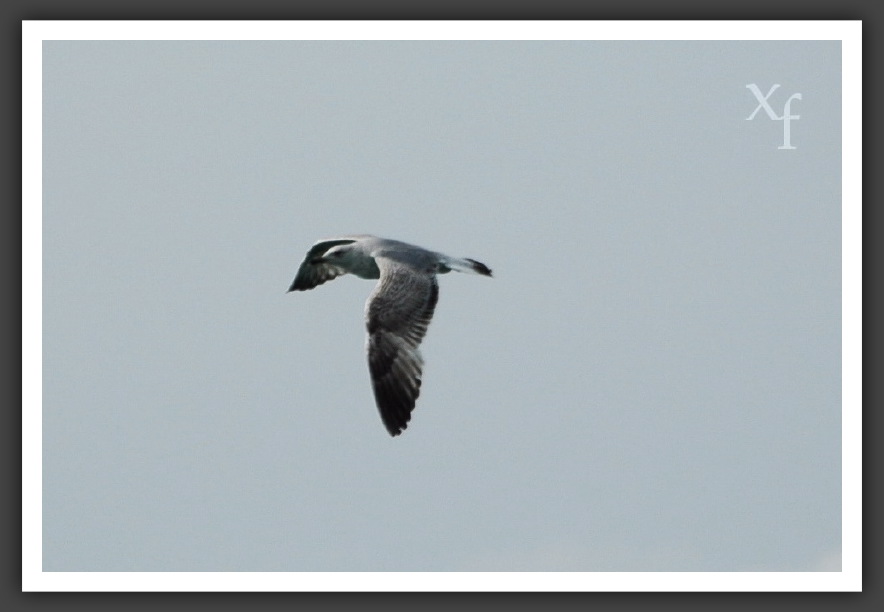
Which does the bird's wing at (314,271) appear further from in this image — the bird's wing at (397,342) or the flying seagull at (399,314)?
the bird's wing at (397,342)

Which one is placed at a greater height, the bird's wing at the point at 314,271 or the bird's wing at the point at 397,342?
the bird's wing at the point at 314,271

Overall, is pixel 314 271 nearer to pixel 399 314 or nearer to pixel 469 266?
pixel 469 266

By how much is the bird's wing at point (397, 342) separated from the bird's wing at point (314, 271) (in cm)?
221

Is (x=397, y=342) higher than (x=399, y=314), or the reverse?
(x=399, y=314)

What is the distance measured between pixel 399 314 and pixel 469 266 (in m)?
1.39

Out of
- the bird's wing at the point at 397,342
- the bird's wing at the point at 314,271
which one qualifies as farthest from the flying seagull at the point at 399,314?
the bird's wing at the point at 314,271

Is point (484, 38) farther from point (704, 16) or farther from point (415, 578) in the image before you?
point (415, 578)

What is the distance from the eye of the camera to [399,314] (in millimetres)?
13461

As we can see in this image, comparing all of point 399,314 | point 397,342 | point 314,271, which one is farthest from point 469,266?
point 314,271

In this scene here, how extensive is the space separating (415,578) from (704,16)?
4.52 metres

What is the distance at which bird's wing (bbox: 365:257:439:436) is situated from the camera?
13094 mm

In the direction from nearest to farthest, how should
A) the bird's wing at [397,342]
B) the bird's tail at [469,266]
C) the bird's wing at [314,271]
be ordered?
the bird's wing at [397,342] → the bird's tail at [469,266] → the bird's wing at [314,271]

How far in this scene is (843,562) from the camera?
12406mm

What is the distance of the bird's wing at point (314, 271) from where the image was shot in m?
15.9
